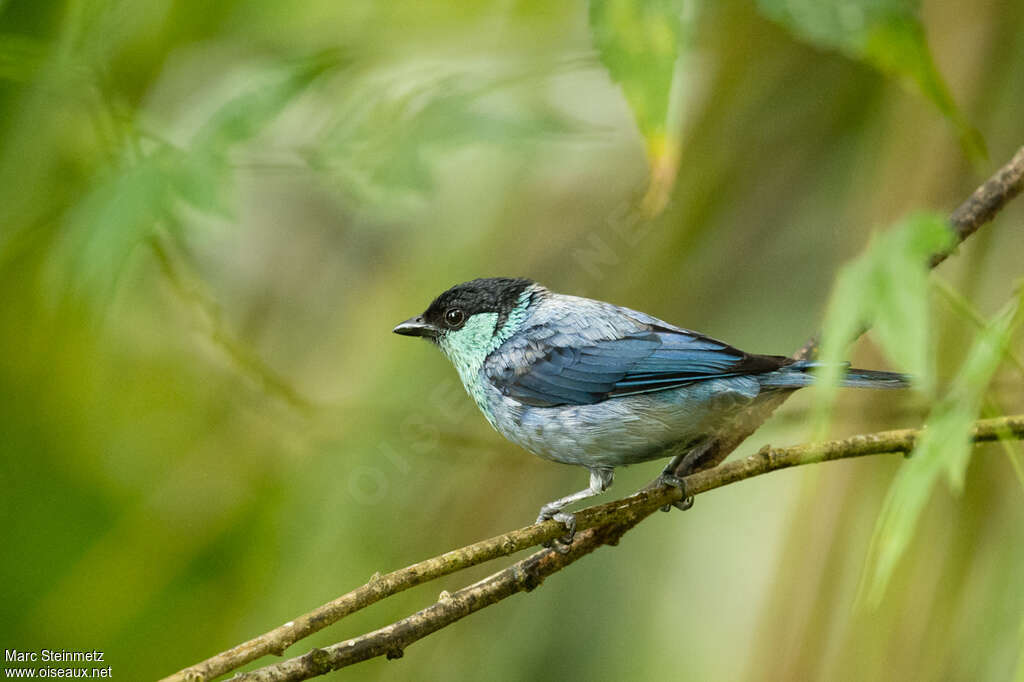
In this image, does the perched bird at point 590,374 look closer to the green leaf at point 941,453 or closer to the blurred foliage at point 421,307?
the blurred foliage at point 421,307

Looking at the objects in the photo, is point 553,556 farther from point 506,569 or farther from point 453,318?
point 453,318

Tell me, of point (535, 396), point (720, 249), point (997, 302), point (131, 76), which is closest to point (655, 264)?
→ point (720, 249)

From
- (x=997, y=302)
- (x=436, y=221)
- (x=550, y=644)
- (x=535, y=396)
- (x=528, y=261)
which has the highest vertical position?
(x=436, y=221)

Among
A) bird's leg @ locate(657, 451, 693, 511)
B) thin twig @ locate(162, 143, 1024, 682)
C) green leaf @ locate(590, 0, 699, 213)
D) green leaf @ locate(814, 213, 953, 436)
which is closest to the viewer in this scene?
green leaf @ locate(814, 213, 953, 436)

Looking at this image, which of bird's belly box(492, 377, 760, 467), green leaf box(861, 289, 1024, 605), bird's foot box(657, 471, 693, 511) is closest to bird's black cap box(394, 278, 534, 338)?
bird's belly box(492, 377, 760, 467)

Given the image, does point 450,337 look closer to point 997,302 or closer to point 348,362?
point 348,362

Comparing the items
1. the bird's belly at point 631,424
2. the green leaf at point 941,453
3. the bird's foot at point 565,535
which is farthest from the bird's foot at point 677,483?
the green leaf at point 941,453

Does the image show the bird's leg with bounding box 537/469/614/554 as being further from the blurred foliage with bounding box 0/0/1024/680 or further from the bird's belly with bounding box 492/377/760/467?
the blurred foliage with bounding box 0/0/1024/680
